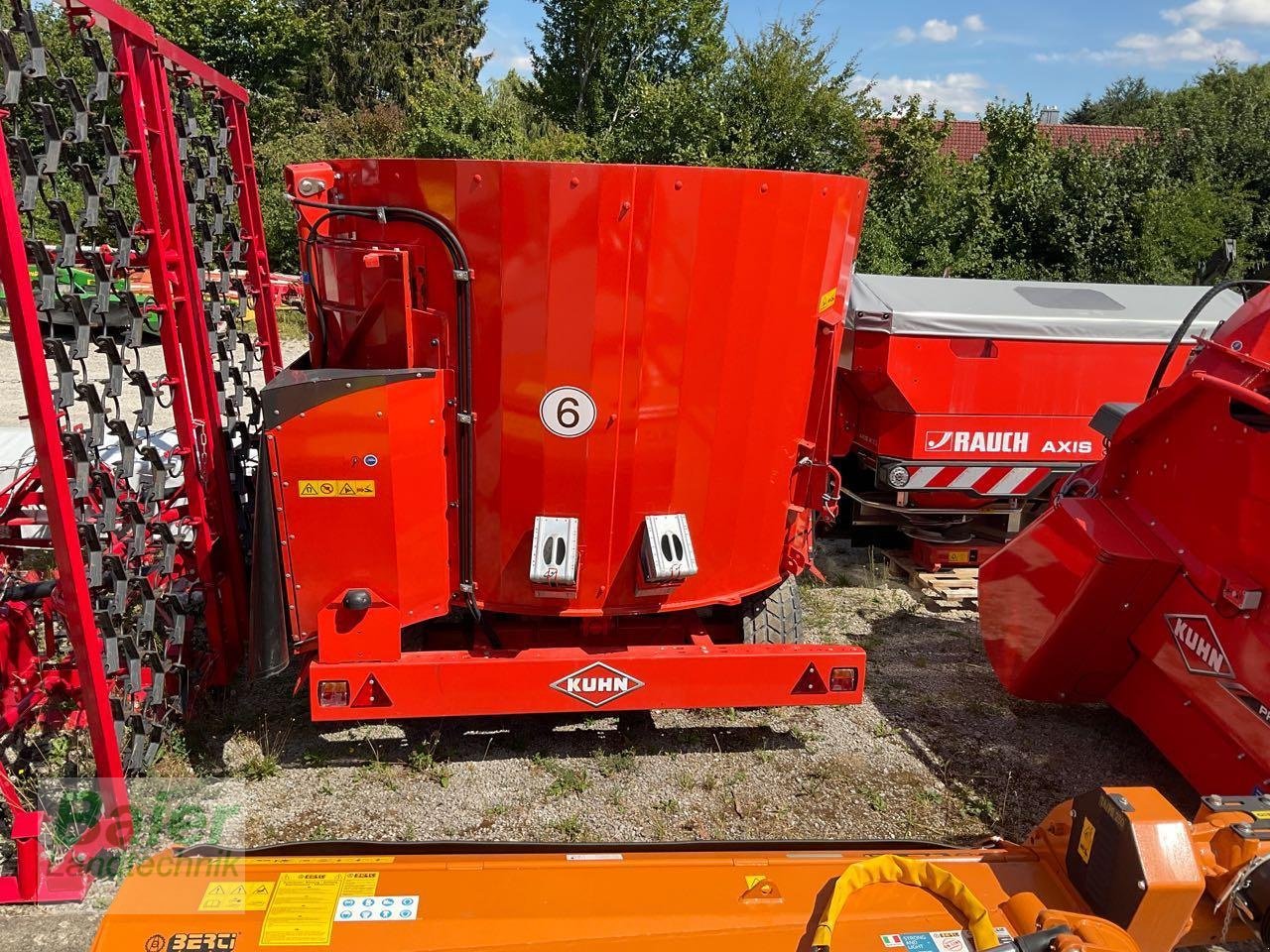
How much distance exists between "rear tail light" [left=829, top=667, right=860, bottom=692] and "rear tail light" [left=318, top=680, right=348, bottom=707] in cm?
212

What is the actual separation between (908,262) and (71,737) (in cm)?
1410

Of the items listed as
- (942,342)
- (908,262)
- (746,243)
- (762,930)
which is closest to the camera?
(762,930)

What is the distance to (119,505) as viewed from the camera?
349 centimetres

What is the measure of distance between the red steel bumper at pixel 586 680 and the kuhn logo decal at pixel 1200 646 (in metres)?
1.34

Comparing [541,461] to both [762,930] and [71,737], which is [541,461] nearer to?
[762,930]

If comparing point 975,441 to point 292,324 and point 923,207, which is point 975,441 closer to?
point 923,207

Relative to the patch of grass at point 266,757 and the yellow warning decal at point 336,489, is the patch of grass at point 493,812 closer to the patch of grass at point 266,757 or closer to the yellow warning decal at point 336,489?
the patch of grass at point 266,757

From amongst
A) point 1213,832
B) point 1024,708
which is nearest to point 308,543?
point 1213,832

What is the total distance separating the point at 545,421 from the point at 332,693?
1.44m

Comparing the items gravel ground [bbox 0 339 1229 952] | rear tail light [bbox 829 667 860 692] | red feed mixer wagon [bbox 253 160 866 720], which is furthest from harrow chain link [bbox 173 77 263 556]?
rear tail light [bbox 829 667 860 692]

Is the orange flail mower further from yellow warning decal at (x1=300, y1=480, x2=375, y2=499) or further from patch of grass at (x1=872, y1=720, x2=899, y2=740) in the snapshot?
patch of grass at (x1=872, y1=720, x2=899, y2=740)

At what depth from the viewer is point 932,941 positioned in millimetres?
2098

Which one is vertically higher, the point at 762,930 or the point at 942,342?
the point at 942,342

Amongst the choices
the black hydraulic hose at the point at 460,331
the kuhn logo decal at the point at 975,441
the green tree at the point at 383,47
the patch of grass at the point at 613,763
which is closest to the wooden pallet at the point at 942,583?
the kuhn logo decal at the point at 975,441
